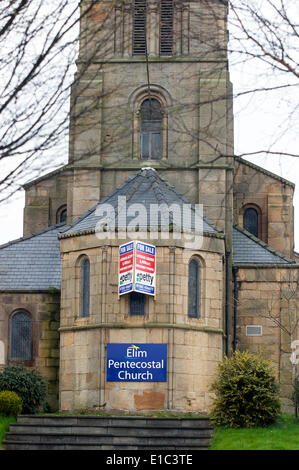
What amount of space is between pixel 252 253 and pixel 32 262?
336 inches

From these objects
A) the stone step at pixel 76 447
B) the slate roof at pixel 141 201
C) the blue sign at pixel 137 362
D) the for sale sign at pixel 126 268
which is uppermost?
the slate roof at pixel 141 201

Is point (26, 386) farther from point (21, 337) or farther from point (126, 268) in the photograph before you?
point (21, 337)

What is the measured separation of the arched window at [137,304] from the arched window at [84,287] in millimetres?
1693

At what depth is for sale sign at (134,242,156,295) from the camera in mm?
33188

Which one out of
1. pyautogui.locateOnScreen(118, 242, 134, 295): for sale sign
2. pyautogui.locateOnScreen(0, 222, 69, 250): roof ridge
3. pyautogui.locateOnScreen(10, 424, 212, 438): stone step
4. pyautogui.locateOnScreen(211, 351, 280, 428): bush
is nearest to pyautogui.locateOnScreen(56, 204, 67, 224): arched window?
pyautogui.locateOnScreen(0, 222, 69, 250): roof ridge

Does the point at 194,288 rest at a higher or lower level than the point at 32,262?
lower

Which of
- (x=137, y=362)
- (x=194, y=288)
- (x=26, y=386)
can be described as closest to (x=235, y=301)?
(x=194, y=288)

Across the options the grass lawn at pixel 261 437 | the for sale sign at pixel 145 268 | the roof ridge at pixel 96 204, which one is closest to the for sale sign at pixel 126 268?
the for sale sign at pixel 145 268

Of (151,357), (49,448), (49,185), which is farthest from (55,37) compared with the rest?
(49,185)

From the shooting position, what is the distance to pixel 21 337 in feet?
124

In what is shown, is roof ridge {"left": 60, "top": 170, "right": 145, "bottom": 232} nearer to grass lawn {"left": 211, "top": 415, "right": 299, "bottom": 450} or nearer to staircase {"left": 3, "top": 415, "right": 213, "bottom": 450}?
staircase {"left": 3, "top": 415, "right": 213, "bottom": 450}

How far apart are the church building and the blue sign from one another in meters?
0.03

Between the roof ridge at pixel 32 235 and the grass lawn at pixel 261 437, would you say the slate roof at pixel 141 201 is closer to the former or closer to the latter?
the roof ridge at pixel 32 235

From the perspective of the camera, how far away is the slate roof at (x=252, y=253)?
1543 inches
